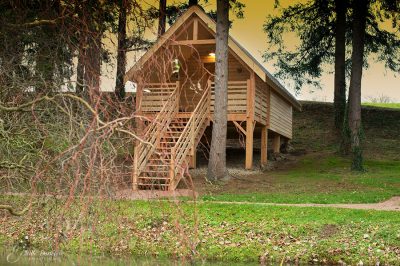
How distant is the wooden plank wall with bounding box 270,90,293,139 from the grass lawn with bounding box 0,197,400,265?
45.0ft

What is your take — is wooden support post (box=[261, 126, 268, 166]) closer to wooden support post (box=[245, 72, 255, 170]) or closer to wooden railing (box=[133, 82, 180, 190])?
wooden support post (box=[245, 72, 255, 170])

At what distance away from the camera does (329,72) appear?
3838 centimetres

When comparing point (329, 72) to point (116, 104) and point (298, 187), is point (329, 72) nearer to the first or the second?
point (298, 187)

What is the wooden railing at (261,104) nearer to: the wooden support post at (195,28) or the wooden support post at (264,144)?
the wooden support post at (264,144)

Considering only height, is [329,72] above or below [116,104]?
above

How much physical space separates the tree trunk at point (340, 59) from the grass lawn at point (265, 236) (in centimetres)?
1881

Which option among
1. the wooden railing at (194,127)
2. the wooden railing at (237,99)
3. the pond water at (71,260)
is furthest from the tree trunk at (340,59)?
the pond water at (71,260)

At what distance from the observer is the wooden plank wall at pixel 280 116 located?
30.4 m

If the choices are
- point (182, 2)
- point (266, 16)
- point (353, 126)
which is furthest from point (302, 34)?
point (353, 126)

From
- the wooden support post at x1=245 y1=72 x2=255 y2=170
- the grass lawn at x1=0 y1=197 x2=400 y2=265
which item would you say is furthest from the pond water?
the wooden support post at x1=245 y1=72 x2=255 y2=170

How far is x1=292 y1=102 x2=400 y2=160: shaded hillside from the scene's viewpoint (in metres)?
34.0

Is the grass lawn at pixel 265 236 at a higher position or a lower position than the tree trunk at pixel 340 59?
lower

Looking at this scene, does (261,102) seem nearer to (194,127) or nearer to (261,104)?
(261,104)

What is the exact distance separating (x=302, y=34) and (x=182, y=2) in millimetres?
7701
